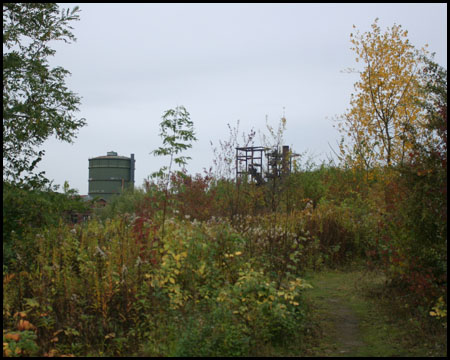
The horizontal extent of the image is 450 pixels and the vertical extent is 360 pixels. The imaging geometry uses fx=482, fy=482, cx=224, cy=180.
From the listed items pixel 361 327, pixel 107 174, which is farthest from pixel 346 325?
pixel 107 174

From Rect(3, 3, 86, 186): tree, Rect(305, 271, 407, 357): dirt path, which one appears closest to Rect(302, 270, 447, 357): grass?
Rect(305, 271, 407, 357): dirt path

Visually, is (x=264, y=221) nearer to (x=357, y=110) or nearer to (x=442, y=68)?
(x=357, y=110)

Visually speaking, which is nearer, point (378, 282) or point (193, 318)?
point (193, 318)

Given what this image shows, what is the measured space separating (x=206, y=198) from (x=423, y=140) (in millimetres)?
9581

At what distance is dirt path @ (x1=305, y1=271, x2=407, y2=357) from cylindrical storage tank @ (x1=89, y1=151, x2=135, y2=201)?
2175 cm

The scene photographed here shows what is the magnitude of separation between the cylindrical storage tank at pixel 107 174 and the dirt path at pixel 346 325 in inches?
856

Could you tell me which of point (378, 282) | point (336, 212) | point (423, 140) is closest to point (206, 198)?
point (336, 212)

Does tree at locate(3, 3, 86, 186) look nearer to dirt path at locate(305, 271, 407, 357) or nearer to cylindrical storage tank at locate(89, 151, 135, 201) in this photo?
dirt path at locate(305, 271, 407, 357)

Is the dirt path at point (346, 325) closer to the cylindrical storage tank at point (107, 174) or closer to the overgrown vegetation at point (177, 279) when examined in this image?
the overgrown vegetation at point (177, 279)

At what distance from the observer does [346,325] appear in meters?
6.20

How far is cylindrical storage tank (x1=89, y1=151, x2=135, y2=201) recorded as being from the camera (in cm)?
2852

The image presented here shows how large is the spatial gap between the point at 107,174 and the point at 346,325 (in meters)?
23.9

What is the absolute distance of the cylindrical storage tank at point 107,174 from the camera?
2852cm

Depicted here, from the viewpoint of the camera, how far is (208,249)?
6.27 metres
